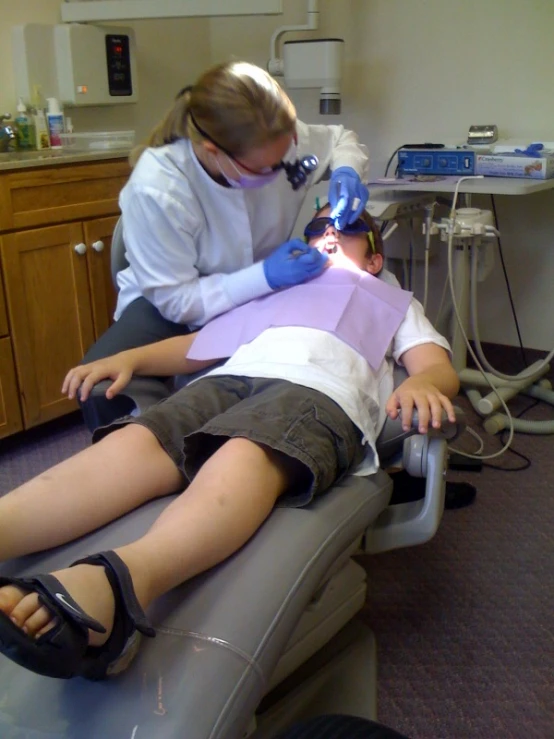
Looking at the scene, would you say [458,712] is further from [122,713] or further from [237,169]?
[237,169]

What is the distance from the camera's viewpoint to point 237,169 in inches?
53.6

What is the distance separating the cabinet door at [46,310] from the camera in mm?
2106

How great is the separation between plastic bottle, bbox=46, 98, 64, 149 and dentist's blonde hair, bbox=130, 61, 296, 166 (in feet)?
3.98

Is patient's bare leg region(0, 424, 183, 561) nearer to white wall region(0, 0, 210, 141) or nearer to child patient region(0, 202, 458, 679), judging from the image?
child patient region(0, 202, 458, 679)

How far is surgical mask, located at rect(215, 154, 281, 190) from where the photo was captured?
4.49 ft

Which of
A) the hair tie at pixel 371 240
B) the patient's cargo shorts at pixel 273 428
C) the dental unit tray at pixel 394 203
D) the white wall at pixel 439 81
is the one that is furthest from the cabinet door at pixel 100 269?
the patient's cargo shorts at pixel 273 428

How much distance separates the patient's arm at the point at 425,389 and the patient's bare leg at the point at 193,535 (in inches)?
7.6

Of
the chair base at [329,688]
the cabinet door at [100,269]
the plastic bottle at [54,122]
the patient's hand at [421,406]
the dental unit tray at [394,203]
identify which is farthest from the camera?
the plastic bottle at [54,122]

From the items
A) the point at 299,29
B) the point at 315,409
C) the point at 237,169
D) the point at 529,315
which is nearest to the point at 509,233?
the point at 529,315

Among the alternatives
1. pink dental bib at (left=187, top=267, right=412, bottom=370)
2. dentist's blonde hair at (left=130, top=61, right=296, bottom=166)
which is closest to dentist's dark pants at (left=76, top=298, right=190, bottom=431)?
pink dental bib at (left=187, top=267, right=412, bottom=370)

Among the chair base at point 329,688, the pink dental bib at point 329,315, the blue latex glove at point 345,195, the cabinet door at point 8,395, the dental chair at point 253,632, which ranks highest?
the blue latex glove at point 345,195

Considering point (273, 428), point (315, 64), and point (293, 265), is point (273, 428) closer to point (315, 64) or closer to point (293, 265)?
point (293, 265)

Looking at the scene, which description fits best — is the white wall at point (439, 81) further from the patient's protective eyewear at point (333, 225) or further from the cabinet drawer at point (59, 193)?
the patient's protective eyewear at point (333, 225)

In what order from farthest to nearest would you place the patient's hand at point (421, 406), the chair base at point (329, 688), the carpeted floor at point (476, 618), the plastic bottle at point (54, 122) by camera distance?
the plastic bottle at point (54, 122) → the carpeted floor at point (476, 618) → the chair base at point (329, 688) → the patient's hand at point (421, 406)
